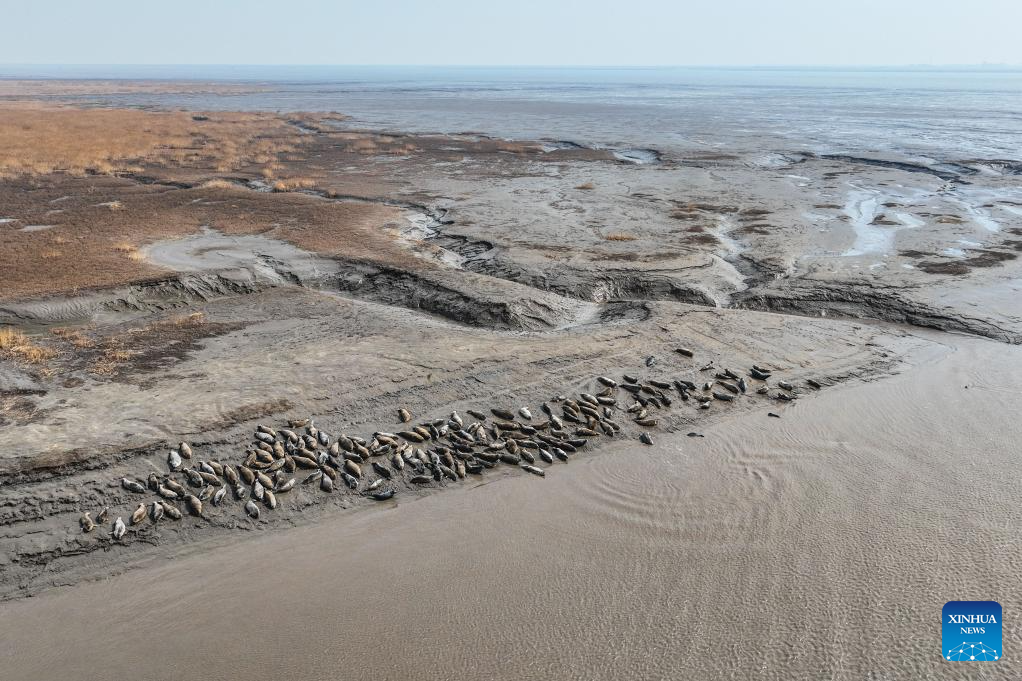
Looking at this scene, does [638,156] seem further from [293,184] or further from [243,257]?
[243,257]

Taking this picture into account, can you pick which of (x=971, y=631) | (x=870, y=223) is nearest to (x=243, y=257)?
(x=971, y=631)

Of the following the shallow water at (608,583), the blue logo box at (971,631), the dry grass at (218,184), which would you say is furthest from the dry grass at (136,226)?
the blue logo box at (971,631)

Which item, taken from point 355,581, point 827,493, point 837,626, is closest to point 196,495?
point 355,581

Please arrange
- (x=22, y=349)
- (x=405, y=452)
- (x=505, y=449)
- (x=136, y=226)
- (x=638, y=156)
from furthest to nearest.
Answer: (x=638, y=156), (x=136, y=226), (x=22, y=349), (x=505, y=449), (x=405, y=452)

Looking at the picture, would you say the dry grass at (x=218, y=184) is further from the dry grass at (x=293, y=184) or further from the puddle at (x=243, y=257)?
the puddle at (x=243, y=257)

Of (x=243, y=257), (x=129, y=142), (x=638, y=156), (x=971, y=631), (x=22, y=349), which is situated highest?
(x=129, y=142)

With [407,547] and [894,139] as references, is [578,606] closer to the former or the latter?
[407,547]

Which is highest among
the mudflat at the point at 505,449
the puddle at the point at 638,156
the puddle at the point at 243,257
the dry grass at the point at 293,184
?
the puddle at the point at 638,156
